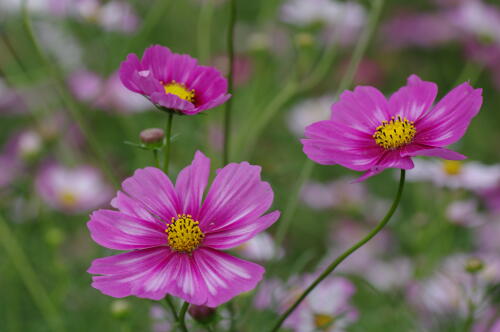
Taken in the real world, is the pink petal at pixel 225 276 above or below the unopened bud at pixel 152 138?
below

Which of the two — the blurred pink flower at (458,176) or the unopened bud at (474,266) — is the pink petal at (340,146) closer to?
the unopened bud at (474,266)

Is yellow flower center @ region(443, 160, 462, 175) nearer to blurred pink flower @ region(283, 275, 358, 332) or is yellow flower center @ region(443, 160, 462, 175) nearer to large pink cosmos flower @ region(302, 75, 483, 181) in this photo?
blurred pink flower @ region(283, 275, 358, 332)

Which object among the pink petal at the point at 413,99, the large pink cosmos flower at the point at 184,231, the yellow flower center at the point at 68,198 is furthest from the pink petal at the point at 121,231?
the yellow flower center at the point at 68,198

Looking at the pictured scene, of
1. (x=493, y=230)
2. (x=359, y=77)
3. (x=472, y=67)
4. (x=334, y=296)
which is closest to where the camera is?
(x=334, y=296)

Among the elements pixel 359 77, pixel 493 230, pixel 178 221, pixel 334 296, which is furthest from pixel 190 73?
pixel 359 77

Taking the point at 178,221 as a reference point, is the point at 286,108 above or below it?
below

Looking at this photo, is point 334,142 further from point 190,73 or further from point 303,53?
point 303,53

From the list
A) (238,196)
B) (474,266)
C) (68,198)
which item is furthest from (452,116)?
(68,198)
